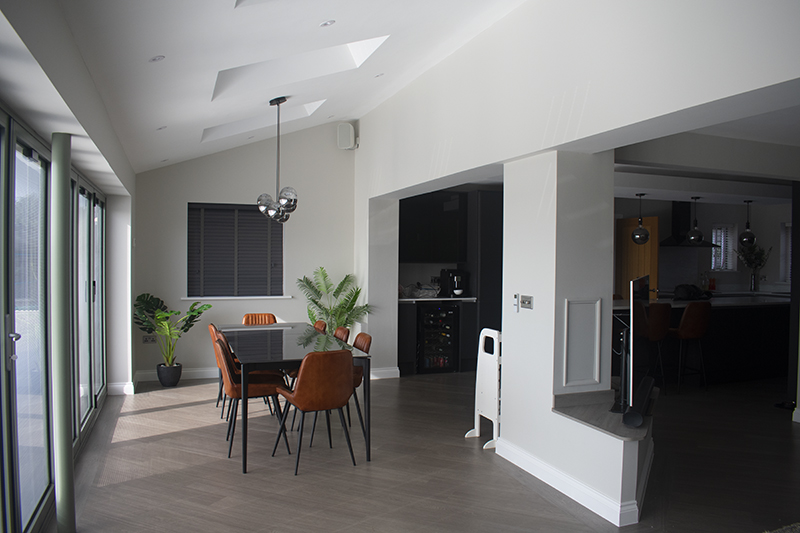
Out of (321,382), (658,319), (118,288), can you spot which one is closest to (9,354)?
(321,382)

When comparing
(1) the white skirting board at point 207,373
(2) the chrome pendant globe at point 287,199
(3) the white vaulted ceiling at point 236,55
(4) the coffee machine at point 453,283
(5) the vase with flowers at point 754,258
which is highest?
(3) the white vaulted ceiling at point 236,55

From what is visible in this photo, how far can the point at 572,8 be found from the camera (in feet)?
10.4

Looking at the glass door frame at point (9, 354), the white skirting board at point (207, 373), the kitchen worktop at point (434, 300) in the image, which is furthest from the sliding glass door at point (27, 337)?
the kitchen worktop at point (434, 300)

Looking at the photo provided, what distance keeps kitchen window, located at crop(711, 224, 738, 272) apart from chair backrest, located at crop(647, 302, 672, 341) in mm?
5667

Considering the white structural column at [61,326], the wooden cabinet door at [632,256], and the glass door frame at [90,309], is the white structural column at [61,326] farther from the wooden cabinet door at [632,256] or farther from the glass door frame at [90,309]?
the wooden cabinet door at [632,256]

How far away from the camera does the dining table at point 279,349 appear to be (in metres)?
3.58

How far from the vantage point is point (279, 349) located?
400 cm

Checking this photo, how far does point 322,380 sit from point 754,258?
9661mm

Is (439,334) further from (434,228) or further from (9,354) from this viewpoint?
(9,354)

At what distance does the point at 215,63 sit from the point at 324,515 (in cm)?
279

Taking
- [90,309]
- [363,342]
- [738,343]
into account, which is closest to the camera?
[363,342]

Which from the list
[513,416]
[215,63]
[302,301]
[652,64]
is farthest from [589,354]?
[302,301]

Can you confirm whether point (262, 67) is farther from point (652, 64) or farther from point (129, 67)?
point (652, 64)

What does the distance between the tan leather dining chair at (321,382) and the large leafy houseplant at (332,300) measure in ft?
9.81
